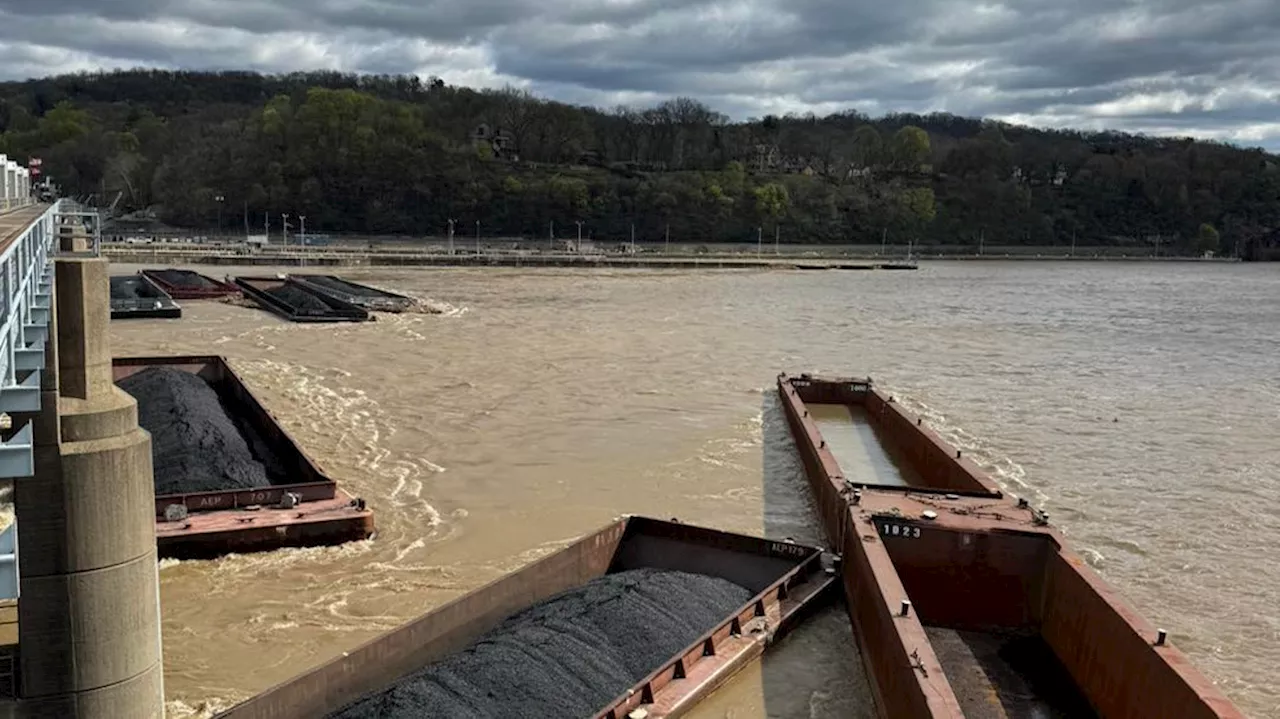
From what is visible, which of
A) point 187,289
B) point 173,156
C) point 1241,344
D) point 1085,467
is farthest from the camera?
point 173,156

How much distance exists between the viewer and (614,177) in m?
161

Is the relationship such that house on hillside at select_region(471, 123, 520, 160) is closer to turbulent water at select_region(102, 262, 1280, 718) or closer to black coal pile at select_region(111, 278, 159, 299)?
black coal pile at select_region(111, 278, 159, 299)

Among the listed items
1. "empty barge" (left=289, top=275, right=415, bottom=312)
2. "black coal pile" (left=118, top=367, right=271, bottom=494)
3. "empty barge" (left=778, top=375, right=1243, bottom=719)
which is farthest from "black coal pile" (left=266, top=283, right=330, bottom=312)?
"empty barge" (left=778, top=375, right=1243, bottom=719)

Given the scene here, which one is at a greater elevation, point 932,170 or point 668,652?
point 932,170

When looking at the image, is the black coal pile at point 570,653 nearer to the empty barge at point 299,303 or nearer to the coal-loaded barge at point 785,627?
the coal-loaded barge at point 785,627

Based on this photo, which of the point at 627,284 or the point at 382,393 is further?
the point at 627,284

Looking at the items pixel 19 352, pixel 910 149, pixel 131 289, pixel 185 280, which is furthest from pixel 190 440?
pixel 910 149

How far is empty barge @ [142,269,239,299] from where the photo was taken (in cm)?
5050

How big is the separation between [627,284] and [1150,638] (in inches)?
2733

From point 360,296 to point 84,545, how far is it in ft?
149

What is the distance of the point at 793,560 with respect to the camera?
38.7 ft

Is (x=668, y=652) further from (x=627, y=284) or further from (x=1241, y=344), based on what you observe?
(x=627, y=284)

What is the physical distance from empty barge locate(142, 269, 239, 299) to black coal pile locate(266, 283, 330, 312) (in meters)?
2.54

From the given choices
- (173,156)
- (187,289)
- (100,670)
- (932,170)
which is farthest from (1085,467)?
(932,170)
